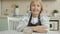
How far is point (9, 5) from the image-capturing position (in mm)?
3631

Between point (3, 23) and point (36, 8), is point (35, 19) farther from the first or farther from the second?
point (3, 23)

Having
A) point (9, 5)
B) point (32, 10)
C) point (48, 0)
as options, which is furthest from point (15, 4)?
point (32, 10)

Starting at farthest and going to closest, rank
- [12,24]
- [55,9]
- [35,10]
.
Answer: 1. [55,9]
2. [12,24]
3. [35,10]

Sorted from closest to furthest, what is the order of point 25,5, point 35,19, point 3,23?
point 35,19 → point 3,23 → point 25,5

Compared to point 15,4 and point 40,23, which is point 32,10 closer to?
point 40,23

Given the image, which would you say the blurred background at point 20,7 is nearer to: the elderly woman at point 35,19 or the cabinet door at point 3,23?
the cabinet door at point 3,23

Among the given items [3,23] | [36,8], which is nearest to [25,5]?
[3,23]

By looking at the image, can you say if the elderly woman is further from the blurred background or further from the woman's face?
the blurred background

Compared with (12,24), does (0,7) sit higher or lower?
higher

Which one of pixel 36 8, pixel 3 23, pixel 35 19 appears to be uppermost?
pixel 36 8

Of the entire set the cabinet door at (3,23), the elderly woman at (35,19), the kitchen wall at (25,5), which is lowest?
the cabinet door at (3,23)

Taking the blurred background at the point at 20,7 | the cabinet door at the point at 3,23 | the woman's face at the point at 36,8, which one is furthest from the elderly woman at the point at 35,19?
the blurred background at the point at 20,7

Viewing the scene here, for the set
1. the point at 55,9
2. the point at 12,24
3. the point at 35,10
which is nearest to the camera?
the point at 35,10

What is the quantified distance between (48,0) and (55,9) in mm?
332
